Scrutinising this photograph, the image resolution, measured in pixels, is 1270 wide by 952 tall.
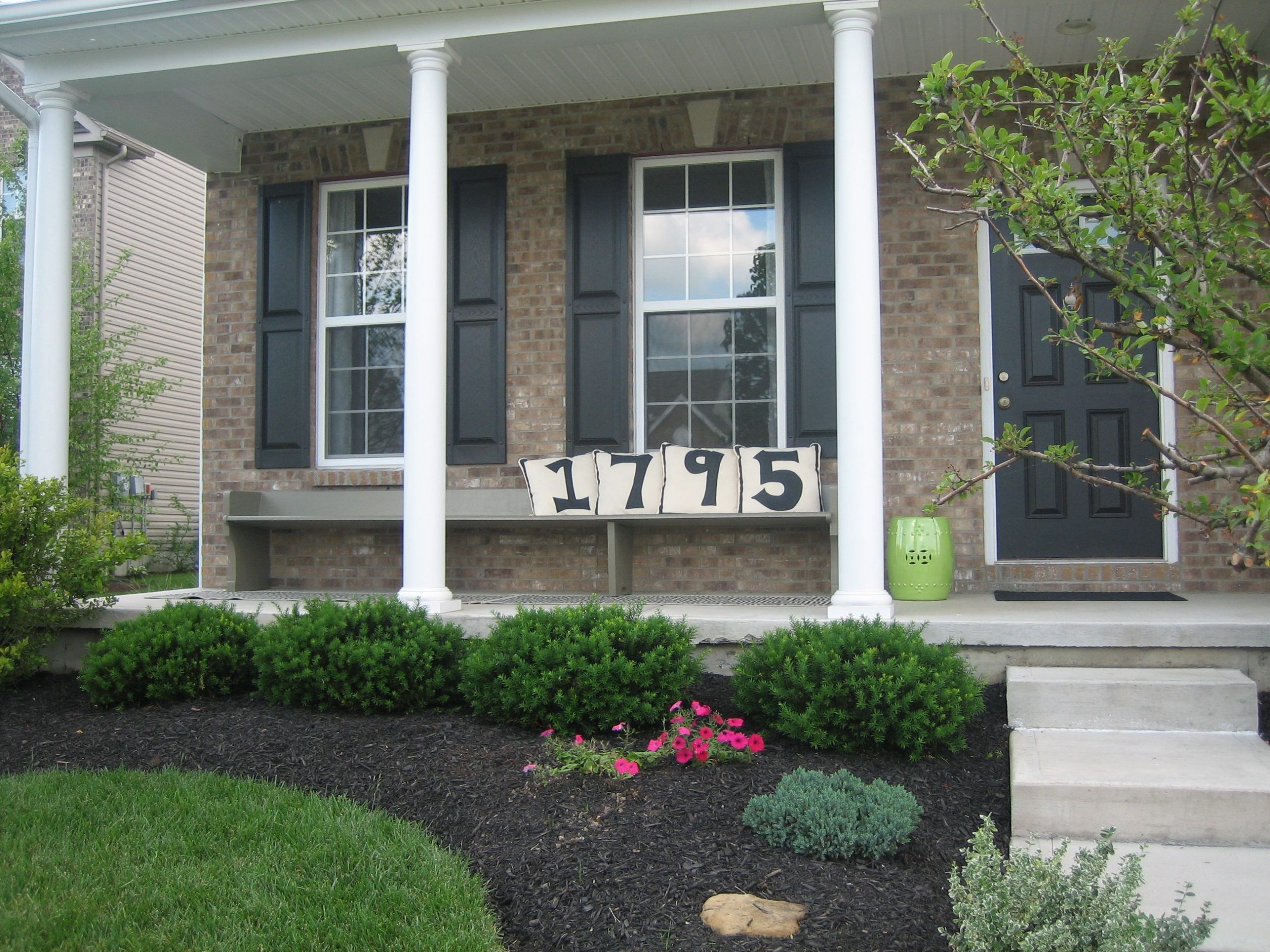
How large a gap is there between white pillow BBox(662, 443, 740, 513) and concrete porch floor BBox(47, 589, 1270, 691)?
21.5 inches

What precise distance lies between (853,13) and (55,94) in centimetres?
431

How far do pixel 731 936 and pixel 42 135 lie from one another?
568 centimetres

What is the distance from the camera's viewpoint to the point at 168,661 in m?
4.76

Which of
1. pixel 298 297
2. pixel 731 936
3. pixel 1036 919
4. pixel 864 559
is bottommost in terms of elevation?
pixel 731 936

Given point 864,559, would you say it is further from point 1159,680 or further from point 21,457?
point 21,457

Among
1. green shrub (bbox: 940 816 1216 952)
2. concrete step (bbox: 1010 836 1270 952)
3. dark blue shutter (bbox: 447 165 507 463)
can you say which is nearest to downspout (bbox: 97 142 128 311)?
dark blue shutter (bbox: 447 165 507 463)

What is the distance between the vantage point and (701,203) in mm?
6613

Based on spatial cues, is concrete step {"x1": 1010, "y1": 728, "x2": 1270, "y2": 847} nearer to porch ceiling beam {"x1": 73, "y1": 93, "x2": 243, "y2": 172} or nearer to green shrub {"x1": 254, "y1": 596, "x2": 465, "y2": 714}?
green shrub {"x1": 254, "y1": 596, "x2": 465, "y2": 714}

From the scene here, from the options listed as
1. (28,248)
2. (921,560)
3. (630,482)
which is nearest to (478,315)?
(630,482)

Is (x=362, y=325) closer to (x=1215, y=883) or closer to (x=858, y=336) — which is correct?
(x=858, y=336)

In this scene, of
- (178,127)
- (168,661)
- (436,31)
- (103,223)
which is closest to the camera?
(168,661)

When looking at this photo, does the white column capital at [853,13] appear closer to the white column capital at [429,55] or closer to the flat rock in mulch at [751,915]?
the white column capital at [429,55]

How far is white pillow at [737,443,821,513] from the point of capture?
6.02 meters

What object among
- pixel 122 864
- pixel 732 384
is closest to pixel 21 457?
pixel 122 864
